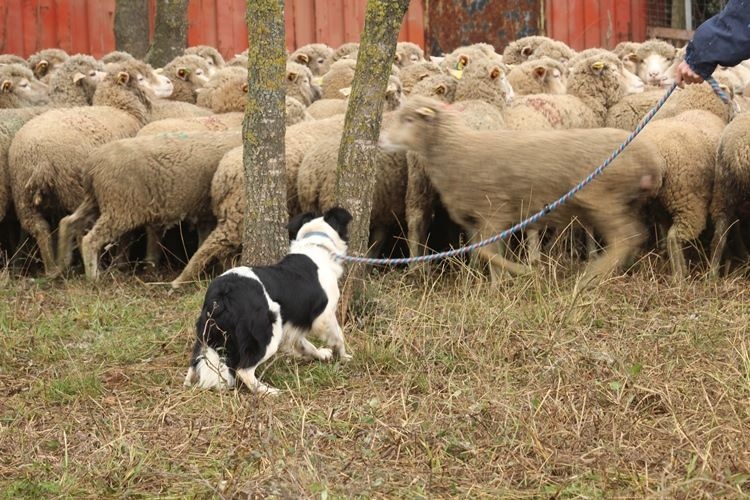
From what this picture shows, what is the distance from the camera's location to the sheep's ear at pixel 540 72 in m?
11.7

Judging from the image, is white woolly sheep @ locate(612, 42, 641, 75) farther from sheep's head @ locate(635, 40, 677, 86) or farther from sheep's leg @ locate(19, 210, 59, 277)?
sheep's leg @ locate(19, 210, 59, 277)

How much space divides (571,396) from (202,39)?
45.8 ft

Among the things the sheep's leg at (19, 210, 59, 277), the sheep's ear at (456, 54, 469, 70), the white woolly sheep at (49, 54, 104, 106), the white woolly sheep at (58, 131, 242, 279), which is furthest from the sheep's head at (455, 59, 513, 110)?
the white woolly sheep at (49, 54, 104, 106)

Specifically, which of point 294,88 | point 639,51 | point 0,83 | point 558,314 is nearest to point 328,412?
point 558,314

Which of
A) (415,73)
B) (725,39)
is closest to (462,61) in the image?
(415,73)

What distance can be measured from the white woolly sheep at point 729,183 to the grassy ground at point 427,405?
890 millimetres

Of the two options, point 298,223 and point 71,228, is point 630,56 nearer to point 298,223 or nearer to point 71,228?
point 71,228

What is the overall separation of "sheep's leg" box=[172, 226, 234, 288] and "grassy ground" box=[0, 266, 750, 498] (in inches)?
53.2

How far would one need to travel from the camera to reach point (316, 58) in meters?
15.4

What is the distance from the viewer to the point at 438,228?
30.9ft

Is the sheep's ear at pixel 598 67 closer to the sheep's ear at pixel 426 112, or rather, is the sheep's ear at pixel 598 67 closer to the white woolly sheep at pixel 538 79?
the white woolly sheep at pixel 538 79

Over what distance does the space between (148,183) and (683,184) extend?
4.07m

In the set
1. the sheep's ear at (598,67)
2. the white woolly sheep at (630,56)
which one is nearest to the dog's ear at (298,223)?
the sheep's ear at (598,67)

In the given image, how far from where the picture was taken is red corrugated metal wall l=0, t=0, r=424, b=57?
1750 cm
